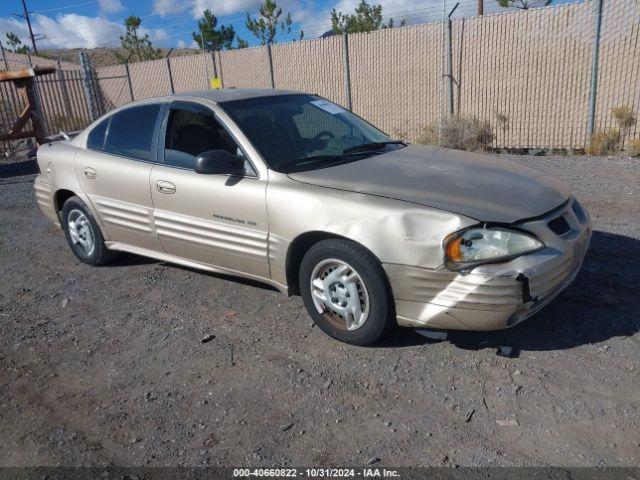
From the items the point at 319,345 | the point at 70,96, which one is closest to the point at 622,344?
the point at 319,345

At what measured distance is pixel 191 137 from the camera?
458cm

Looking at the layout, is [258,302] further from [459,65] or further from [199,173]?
[459,65]

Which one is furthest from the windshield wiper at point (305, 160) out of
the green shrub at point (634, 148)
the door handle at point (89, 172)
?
the green shrub at point (634, 148)

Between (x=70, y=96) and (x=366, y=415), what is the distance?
65.0 feet

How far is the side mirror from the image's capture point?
3963mm

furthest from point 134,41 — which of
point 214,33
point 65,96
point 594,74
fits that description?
point 594,74

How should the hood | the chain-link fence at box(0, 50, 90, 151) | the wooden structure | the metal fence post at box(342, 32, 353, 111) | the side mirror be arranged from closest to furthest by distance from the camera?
the hood < the side mirror < the wooden structure < the metal fence post at box(342, 32, 353, 111) < the chain-link fence at box(0, 50, 90, 151)

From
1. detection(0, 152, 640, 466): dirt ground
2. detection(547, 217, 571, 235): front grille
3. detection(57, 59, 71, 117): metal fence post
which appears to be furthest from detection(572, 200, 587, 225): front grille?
detection(57, 59, 71, 117): metal fence post

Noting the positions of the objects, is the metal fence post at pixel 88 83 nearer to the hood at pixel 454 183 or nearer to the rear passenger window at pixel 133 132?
the rear passenger window at pixel 133 132

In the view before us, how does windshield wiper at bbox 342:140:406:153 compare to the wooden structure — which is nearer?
windshield wiper at bbox 342:140:406:153

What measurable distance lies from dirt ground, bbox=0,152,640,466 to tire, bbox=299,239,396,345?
0.15 meters

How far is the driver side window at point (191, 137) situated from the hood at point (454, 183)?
85cm

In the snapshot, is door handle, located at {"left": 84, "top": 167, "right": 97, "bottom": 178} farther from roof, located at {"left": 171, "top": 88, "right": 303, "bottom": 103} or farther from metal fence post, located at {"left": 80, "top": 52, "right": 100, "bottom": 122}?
metal fence post, located at {"left": 80, "top": 52, "right": 100, "bottom": 122}

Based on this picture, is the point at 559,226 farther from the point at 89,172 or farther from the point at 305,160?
the point at 89,172
